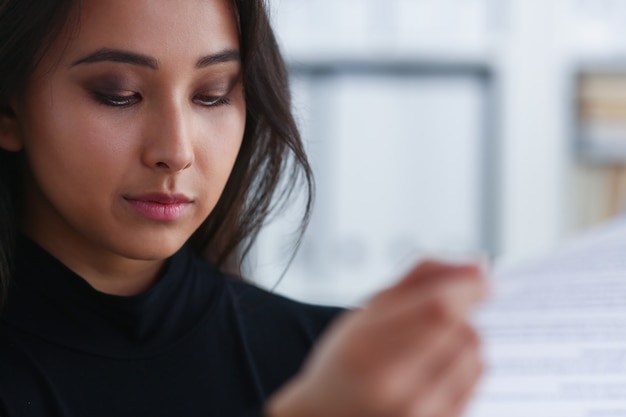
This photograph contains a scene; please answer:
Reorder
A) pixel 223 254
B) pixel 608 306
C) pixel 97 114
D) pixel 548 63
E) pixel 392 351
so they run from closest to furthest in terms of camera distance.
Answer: pixel 392 351
pixel 608 306
pixel 97 114
pixel 223 254
pixel 548 63

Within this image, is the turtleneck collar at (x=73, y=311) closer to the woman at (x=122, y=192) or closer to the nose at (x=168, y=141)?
the woman at (x=122, y=192)

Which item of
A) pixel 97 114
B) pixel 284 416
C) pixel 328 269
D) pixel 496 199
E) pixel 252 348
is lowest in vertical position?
pixel 328 269

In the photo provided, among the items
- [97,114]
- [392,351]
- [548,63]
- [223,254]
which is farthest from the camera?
[548,63]

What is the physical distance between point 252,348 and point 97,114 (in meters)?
0.32

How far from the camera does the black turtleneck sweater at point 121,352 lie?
93cm

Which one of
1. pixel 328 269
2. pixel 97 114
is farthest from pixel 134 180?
pixel 328 269

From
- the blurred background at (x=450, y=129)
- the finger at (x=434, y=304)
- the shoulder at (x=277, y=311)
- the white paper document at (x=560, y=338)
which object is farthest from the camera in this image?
the blurred background at (x=450, y=129)

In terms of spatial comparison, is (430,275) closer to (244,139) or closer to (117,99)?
(117,99)

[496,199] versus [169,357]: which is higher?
[169,357]

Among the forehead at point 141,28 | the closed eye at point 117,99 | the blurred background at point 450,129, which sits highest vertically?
the forehead at point 141,28

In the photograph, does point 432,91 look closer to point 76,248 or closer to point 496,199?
point 496,199

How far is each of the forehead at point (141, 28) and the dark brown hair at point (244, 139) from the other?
0.02 meters

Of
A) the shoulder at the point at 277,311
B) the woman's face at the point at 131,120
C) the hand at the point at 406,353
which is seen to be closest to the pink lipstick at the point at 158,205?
the woman's face at the point at 131,120

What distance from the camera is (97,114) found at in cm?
87
